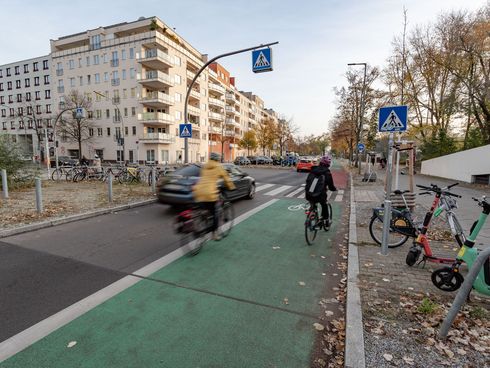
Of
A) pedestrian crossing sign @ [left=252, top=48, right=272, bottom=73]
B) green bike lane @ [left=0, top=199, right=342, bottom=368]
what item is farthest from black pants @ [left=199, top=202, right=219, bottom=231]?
pedestrian crossing sign @ [left=252, top=48, right=272, bottom=73]

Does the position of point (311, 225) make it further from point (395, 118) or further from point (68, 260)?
point (68, 260)

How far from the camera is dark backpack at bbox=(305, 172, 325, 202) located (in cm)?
602

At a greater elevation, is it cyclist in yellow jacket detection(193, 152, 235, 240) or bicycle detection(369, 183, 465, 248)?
cyclist in yellow jacket detection(193, 152, 235, 240)

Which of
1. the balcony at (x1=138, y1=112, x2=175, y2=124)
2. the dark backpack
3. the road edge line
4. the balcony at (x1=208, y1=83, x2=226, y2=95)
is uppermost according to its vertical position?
the balcony at (x1=208, y1=83, x2=226, y2=95)

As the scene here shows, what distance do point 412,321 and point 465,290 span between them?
0.69m

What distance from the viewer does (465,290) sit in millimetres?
2605

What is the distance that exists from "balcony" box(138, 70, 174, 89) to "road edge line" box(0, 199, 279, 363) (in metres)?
39.8

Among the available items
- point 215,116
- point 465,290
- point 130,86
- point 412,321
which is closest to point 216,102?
point 215,116

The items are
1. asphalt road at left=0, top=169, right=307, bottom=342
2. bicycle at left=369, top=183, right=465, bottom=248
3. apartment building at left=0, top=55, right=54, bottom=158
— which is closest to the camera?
asphalt road at left=0, top=169, right=307, bottom=342

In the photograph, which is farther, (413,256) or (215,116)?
(215,116)

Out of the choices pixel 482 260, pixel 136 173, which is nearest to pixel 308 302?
pixel 482 260

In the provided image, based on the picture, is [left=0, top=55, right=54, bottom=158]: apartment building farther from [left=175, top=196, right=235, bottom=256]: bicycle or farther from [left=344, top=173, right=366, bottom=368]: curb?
[left=344, top=173, right=366, bottom=368]: curb

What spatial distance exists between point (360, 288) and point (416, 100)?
32338 mm

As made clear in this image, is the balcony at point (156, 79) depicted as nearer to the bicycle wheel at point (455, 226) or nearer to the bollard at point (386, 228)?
the bollard at point (386, 228)
